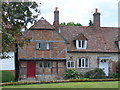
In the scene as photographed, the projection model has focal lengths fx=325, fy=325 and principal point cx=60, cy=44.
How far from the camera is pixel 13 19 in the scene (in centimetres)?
2314

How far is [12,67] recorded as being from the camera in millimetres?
41750

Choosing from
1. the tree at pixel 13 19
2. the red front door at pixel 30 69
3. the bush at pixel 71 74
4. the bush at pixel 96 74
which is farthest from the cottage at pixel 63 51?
the tree at pixel 13 19

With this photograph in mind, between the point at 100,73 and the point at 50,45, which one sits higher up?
the point at 50,45

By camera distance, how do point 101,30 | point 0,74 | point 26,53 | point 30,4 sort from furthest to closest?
1. point 101,30
2. point 26,53
3. point 0,74
4. point 30,4

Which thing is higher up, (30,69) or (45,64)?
(45,64)

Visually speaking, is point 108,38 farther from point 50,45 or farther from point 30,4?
point 30,4

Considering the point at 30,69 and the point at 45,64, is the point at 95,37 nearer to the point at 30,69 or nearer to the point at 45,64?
the point at 45,64

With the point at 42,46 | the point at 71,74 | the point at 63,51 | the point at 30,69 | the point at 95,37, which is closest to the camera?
the point at 71,74

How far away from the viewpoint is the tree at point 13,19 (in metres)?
21.9

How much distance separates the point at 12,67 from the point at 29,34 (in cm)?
483

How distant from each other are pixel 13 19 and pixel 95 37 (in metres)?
23.8

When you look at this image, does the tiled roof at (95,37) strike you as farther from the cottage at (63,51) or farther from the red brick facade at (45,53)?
the red brick facade at (45,53)

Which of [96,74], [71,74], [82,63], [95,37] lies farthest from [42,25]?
[96,74]

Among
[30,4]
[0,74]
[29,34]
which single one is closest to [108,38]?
[29,34]
